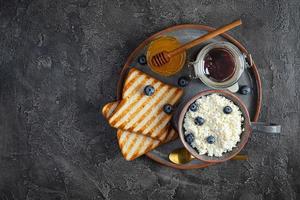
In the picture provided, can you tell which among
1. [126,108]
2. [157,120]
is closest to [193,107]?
[157,120]

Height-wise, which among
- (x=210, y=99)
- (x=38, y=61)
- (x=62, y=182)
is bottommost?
(x=62, y=182)

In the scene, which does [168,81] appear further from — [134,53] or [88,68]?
[88,68]

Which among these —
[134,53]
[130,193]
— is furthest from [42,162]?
[134,53]

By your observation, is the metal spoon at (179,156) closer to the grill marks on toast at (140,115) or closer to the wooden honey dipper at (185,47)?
the grill marks on toast at (140,115)

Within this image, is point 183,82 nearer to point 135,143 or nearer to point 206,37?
point 206,37

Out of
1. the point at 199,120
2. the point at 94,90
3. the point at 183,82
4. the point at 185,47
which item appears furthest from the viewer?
the point at 94,90

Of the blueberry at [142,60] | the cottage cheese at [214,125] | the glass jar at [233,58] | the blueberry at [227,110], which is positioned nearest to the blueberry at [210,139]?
the cottage cheese at [214,125]

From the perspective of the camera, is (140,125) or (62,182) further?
(62,182)
